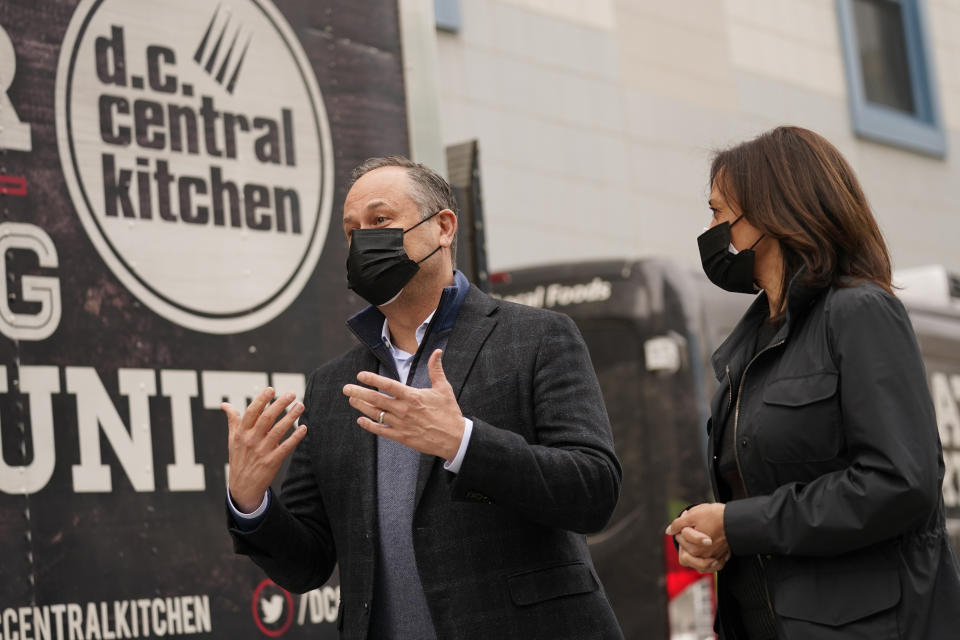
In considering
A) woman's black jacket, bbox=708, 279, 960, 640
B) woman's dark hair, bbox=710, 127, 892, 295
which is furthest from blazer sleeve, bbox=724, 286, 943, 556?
woman's dark hair, bbox=710, 127, 892, 295

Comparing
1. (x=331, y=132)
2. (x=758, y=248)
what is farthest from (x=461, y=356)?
(x=331, y=132)

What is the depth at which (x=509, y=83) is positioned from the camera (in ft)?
37.2

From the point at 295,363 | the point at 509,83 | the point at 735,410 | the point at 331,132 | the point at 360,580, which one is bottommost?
the point at 360,580

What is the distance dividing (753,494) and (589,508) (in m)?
0.33

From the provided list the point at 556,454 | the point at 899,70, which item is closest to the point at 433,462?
the point at 556,454

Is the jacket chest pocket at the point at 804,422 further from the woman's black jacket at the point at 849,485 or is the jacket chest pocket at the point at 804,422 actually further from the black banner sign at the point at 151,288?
the black banner sign at the point at 151,288

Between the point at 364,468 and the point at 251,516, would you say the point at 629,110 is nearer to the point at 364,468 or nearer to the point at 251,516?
the point at 364,468

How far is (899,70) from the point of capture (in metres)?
15.4

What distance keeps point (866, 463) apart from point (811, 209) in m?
0.56

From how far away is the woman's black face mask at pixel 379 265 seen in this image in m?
3.25

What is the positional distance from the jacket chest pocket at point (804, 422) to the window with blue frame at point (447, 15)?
8.21 metres

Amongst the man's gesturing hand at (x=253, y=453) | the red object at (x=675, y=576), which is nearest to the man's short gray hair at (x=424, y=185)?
the man's gesturing hand at (x=253, y=453)

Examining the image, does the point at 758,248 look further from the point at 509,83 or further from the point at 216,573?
the point at 509,83

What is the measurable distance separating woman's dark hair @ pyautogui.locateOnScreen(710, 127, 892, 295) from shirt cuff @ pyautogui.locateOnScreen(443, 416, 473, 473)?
2.41 ft
